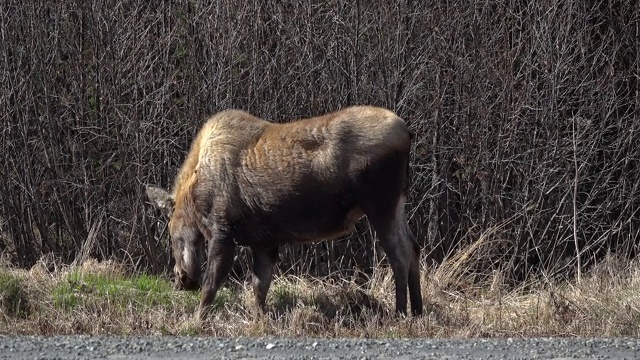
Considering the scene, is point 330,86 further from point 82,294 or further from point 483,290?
→ point 82,294

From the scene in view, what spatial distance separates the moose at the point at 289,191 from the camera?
33.5ft

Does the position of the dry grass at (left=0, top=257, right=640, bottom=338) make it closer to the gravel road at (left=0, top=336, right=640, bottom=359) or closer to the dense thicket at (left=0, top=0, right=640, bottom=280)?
the gravel road at (left=0, top=336, right=640, bottom=359)

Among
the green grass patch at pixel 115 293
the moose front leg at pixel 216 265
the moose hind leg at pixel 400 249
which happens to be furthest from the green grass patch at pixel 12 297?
the moose hind leg at pixel 400 249

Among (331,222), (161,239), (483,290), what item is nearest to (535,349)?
(331,222)

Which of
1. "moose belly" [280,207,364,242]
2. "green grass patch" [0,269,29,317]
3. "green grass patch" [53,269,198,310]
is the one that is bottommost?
"green grass patch" [53,269,198,310]

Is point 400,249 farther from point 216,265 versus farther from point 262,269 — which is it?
point 216,265

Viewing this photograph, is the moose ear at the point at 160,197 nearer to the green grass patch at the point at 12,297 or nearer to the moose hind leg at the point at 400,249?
the green grass patch at the point at 12,297

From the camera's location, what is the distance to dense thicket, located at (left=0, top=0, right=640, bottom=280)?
1293cm

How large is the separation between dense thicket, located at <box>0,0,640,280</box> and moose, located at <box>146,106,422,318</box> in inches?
82.7

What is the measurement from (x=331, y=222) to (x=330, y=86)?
2920 mm

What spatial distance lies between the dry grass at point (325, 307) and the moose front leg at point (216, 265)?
0.18 meters

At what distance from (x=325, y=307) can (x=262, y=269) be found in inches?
26.1

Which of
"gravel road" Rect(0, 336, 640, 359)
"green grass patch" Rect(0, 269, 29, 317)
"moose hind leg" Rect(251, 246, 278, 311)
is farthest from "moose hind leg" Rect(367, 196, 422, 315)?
"green grass patch" Rect(0, 269, 29, 317)

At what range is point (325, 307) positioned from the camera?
35.1 ft
